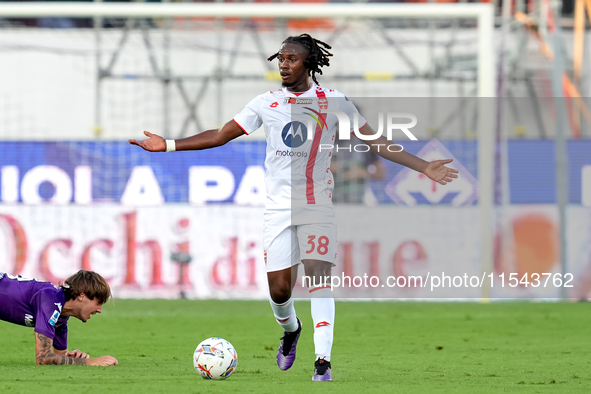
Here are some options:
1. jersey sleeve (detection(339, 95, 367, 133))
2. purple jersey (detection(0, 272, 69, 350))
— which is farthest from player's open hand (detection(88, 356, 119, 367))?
jersey sleeve (detection(339, 95, 367, 133))

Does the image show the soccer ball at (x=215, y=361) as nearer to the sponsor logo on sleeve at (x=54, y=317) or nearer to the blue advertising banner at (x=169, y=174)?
the sponsor logo on sleeve at (x=54, y=317)

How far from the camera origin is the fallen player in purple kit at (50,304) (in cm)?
559

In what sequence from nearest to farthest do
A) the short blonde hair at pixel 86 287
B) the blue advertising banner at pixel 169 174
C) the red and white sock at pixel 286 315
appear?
1. the red and white sock at pixel 286 315
2. the short blonde hair at pixel 86 287
3. the blue advertising banner at pixel 169 174

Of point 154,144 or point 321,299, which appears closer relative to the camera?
point 321,299

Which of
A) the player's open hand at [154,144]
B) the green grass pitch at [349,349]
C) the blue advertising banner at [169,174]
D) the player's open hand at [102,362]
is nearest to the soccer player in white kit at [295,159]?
the player's open hand at [154,144]

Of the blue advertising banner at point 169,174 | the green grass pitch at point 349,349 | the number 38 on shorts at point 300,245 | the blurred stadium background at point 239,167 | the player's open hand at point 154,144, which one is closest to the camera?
the green grass pitch at point 349,349

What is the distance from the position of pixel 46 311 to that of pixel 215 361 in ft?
3.97

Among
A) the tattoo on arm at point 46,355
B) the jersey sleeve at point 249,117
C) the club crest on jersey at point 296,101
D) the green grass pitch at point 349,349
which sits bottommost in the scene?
the green grass pitch at point 349,349

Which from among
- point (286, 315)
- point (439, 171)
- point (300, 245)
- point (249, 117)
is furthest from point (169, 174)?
point (439, 171)

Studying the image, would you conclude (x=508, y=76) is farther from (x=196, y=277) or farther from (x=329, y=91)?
(x=329, y=91)

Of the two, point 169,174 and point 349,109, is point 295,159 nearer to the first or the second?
point 349,109

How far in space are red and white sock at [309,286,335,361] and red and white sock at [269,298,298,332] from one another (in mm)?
374

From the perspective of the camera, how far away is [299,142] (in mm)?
5262

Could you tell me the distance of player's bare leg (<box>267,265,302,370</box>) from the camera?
210 inches
